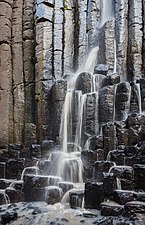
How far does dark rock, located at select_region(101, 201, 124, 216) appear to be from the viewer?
693cm

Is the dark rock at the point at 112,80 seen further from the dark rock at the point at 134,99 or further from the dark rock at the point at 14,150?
the dark rock at the point at 14,150

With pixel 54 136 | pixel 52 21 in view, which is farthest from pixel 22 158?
pixel 52 21

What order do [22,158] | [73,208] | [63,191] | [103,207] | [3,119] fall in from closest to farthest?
[103,207], [73,208], [63,191], [22,158], [3,119]

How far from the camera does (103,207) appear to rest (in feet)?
23.5

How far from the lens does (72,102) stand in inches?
500

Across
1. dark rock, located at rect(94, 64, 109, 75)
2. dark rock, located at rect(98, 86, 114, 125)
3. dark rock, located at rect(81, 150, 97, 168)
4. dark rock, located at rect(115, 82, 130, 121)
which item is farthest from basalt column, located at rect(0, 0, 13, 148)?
dark rock, located at rect(115, 82, 130, 121)

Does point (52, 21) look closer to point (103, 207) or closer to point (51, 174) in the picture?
point (51, 174)

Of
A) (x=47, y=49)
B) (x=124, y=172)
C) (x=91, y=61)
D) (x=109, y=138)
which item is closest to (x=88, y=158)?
(x=109, y=138)

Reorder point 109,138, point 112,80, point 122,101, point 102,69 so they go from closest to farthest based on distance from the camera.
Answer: point 109,138
point 122,101
point 112,80
point 102,69

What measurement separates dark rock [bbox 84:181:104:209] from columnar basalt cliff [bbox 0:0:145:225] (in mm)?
28

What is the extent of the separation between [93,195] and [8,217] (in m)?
2.44

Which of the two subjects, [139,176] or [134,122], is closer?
[139,176]

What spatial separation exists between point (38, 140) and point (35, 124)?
3.02 ft

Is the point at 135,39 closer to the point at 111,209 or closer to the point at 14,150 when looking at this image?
the point at 14,150
